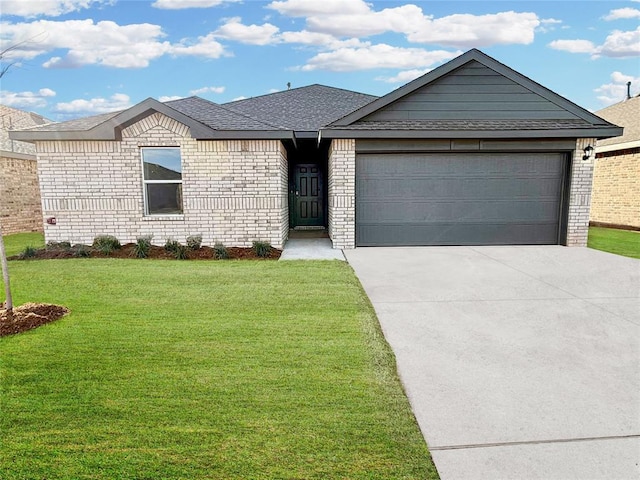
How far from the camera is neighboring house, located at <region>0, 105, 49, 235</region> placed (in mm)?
12891

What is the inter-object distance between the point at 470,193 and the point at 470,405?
793 cm

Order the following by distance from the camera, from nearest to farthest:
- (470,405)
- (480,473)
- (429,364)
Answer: (480,473) < (470,405) < (429,364)

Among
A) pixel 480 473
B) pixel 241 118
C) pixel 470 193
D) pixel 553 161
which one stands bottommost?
pixel 480 473

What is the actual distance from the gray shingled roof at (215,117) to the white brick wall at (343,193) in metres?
1.63

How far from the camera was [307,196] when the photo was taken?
47.7 ft

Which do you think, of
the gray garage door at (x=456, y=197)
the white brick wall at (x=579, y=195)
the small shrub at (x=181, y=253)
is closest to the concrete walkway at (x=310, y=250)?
the gray garage door at (x=456, y=197)

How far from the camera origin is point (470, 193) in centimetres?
998

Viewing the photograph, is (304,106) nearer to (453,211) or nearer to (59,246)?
(453,211)

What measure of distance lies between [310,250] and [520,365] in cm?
656

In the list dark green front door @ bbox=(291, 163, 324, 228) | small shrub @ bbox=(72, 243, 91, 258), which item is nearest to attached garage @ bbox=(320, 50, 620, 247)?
dark green front door @ bbox=(291, 163, 324, 228)

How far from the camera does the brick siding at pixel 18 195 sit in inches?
507

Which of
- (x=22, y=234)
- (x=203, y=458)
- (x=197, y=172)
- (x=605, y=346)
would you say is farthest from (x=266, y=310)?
(x=22, y=234)

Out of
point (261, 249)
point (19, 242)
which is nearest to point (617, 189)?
point (261, 249)

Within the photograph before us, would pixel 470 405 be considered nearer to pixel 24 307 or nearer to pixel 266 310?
pixel 266 310
